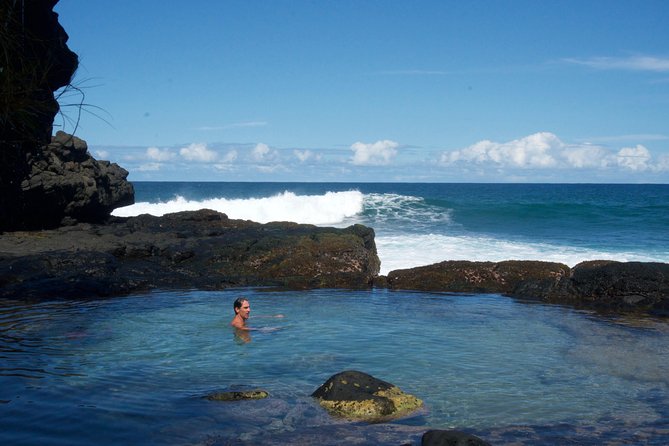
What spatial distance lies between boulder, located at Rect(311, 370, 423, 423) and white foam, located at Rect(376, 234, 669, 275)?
14.0m

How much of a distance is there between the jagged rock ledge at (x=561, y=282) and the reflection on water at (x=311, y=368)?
1.08 metres

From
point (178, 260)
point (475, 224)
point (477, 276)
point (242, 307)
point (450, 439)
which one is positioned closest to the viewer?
point (450, 439)

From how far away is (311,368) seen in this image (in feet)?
28.1

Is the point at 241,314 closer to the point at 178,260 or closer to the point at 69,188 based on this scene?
the point at 178,260

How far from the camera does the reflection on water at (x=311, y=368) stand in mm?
6293

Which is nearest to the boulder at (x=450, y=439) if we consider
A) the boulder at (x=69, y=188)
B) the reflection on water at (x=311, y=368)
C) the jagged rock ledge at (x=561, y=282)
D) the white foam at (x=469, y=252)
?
the reflection on water at (x=311, y=368)

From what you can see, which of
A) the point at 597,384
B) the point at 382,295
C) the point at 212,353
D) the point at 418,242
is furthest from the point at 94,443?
the point at 418,242

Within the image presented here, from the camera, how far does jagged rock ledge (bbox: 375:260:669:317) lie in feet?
43.7

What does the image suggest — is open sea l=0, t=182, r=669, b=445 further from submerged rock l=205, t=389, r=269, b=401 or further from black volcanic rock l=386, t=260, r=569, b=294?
black volcanic rock l=386, t=260, r=569, b=294

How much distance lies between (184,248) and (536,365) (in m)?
10.4

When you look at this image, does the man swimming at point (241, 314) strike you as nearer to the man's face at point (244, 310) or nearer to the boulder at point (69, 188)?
the man's face at point (244, 310)

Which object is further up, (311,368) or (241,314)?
(241,314)

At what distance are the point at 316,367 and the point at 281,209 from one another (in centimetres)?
3465

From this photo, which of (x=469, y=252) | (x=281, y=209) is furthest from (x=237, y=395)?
(x=281, y=209)
